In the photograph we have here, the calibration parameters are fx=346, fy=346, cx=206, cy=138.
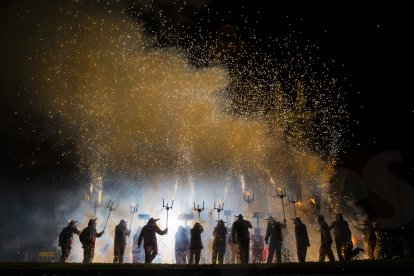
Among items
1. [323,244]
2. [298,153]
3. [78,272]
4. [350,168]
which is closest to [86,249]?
[78,272]

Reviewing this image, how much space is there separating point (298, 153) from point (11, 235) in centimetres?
2483

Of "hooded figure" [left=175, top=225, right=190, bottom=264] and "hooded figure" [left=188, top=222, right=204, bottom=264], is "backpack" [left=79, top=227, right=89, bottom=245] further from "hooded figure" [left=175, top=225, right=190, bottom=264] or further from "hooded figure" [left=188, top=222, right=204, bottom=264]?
"hooded figure" [left=188, top=222, right=204, bottom=264]

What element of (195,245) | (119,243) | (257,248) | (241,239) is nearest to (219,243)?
(195,245)

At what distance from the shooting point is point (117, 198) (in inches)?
1118

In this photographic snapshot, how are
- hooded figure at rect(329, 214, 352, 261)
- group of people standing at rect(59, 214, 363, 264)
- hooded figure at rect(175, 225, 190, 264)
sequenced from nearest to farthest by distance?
hooded figure at rect(329, 214, 352, 261)
group of people standing at rect(59, 214, 363, 264)
hooded figure at rect(175, 225, 190, 264)

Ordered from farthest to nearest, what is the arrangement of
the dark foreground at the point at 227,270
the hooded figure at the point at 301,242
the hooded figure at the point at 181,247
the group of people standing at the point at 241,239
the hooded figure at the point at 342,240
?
the hooded figure at the point at 181,247 → the hooded figure at the point at 301,242 → the group of people standing at the point at 241,239 → the hooded figure at the point at 342,240 → the dark foreground at the point at 227,270

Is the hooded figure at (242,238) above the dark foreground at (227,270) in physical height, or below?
above

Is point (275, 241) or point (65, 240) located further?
point (65, 240)

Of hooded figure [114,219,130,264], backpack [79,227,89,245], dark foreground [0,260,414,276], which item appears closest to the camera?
dark foreground [0,260,414,276]

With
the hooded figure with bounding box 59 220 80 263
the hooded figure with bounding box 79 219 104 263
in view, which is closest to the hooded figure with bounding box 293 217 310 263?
the hooded figure with bounding box 79 219 104 263

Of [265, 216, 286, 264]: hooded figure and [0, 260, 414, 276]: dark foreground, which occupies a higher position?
[265, 216, 286, 264]: hooded figure

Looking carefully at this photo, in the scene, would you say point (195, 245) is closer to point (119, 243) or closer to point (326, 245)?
point (119, 243)

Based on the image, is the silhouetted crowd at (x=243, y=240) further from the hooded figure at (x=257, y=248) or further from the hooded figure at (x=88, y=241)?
the hooded figure at (x=257, y=248)

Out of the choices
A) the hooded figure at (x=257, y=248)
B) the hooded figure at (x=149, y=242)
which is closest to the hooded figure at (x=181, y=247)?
the hooded figure at (x=149, y=242)
